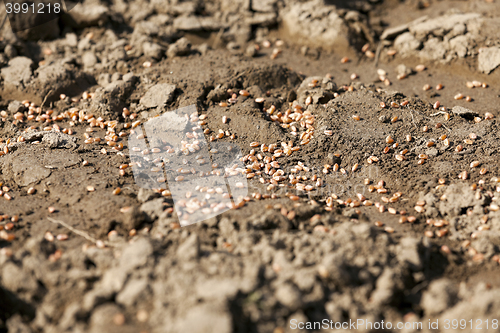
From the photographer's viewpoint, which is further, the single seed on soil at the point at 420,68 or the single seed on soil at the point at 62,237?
the single seed on soil at the point at 420,68

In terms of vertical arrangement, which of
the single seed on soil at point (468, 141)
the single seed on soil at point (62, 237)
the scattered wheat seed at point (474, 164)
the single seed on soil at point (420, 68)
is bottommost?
the single seed on soil at point (62, 237)

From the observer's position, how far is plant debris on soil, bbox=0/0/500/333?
3.09 m

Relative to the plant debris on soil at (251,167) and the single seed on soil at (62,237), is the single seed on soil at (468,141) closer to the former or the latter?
the plant debris on soil at (251,167)

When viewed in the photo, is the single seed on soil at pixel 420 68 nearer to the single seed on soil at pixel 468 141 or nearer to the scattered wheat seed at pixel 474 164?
the single seed on soil at pixel 468 141

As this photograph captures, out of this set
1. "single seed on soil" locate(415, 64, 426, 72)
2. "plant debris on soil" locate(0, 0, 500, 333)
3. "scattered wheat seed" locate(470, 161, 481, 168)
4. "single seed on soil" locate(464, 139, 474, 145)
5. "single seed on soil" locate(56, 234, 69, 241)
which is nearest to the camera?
"plant debris on soil" locate(0, 0, 500, 333)

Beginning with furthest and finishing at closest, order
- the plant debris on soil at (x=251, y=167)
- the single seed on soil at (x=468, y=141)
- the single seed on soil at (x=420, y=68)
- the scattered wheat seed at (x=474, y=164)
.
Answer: the single seed on soil at (x=420, y=68), the single seed on soil at (x=468, y=141), the scattered wheat seed at (x=474, y=164), the plant debris on soil at (x=251, y=167)

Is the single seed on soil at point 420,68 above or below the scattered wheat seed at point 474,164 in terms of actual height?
above

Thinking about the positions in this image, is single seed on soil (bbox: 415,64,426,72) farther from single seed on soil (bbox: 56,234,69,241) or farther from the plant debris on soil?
single seed on soil (bbox: 56,234,69,241)

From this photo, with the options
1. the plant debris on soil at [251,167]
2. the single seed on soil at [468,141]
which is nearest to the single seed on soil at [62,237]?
the plant debris on soil at [251,167]

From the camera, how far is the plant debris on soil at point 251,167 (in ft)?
10.1

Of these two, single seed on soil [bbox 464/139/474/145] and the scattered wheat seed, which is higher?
single seed on soil [bbox 464/139/474/145]

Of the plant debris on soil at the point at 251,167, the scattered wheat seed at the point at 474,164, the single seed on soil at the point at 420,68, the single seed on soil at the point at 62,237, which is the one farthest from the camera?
the single seed on soil at the point at 420,68

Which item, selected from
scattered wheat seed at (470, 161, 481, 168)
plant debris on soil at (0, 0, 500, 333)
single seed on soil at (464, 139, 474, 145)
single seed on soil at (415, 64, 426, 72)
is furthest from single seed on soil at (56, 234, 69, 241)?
single seed on soil at (415, 64, 426, 72)

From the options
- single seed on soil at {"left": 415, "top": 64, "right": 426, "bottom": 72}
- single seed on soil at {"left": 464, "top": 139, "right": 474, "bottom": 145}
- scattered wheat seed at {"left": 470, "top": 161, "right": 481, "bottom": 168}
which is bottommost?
scattered wheat seed at {"left": 470, "top": 161, "right": 481, "bottom": 168}
